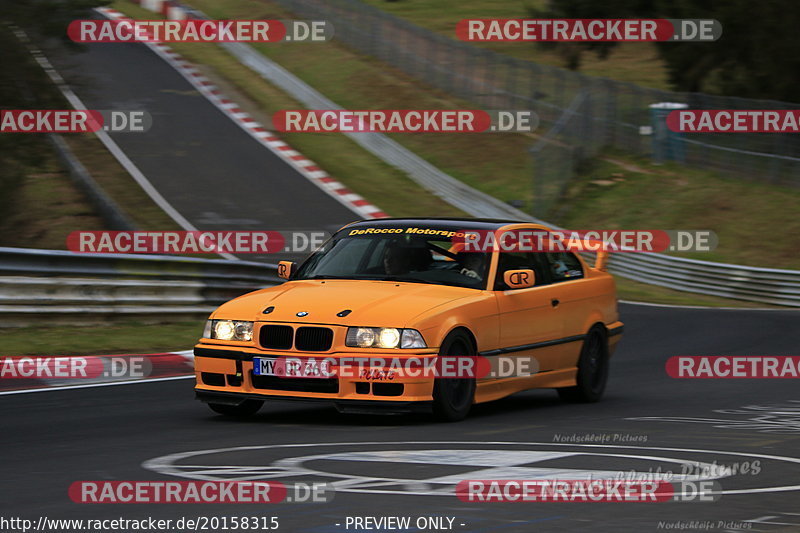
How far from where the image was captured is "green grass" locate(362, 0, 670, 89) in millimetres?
48875

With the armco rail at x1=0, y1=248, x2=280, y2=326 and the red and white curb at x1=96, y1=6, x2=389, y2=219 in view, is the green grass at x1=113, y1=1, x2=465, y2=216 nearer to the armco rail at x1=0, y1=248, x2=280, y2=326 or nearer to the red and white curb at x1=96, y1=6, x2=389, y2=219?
the red and white curb at x1=96, y1=6, x2=389, y2=219

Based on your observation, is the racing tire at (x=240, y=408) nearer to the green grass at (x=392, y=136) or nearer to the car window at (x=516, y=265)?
the car window at (x=516, y=265)

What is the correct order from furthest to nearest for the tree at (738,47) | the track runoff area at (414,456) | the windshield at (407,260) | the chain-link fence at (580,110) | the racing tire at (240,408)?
the chain-link fence at (580,110) < the tree at (738,47) < the windshield at (407,260) < the racing tire at (240,408) < the track runoff area at (414,456)

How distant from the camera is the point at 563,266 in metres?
11.4

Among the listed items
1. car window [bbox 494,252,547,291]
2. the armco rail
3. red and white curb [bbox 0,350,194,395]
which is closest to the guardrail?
the armco rail

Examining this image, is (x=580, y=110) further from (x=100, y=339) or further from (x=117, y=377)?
(x=117, y=377)

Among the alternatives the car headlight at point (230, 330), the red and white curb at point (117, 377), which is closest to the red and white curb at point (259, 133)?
the red and white curb at point (117, 377)

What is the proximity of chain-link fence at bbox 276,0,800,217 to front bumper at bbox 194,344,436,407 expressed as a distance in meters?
22.8

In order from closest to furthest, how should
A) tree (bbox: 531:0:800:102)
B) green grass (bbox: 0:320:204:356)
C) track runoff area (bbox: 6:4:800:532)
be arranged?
track runoff area (bbox: 6:4:800:532) < green grass (bbox: 0:320:204:356) < tree (bbox: 531:0:800:102)

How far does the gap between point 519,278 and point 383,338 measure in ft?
4.76

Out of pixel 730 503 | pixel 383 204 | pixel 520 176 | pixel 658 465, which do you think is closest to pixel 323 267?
pixel 658 465

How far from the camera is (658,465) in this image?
755 cm

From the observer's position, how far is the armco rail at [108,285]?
14172mm

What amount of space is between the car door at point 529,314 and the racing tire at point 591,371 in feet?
1.56
